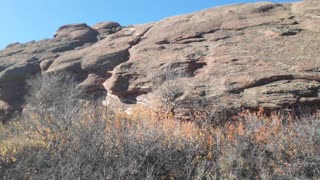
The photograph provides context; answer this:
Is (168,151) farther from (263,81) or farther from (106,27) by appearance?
(106,27)

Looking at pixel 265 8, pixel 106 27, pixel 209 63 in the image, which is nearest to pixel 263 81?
pixel 209 63

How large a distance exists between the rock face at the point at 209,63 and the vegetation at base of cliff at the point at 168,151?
1.45 m

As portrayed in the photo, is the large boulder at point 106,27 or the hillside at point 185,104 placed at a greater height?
the large boulder at point 106,27

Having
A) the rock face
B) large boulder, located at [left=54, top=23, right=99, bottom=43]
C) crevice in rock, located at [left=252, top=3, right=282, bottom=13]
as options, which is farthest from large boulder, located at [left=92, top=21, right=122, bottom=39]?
crevice in rock, located at [left=252, top=3, right=282, bottom=13]

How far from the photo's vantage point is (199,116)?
514 inches

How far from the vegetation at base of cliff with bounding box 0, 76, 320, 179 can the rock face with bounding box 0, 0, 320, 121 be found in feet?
4.77

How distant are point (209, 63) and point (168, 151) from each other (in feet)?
21.2

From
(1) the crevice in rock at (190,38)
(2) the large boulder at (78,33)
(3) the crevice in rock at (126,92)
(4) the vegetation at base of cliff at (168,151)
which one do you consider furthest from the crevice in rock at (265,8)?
(2) the large boulder at (78,33)

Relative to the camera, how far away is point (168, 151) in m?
10.3

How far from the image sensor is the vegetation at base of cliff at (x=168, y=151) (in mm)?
9234

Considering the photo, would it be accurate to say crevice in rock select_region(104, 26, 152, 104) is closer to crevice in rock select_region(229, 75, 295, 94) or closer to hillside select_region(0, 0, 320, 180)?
hillside select_region(0, 0, 320, 180)

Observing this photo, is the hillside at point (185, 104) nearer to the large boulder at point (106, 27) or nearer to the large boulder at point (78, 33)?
the large boulder at point (78, 33)

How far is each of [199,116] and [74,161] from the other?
205 inches

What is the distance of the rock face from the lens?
13.2 meters
